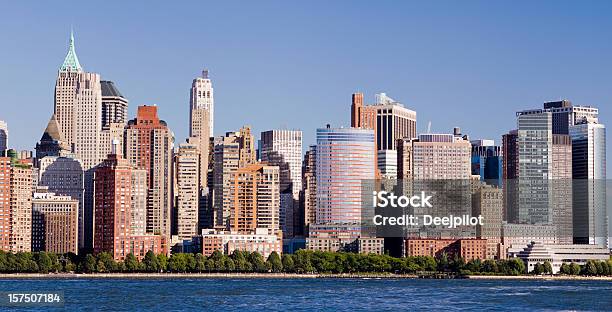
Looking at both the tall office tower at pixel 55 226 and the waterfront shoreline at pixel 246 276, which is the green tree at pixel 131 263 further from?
the tall office tower at pixel 55 226

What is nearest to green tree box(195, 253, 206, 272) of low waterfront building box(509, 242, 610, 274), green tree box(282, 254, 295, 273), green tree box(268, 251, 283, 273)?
green tree box(268, 251, 283, 273)

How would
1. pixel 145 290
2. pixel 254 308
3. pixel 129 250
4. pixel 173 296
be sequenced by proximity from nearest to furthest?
pixel 254 308 < pixel 173 296 < pixel 145 290 < pixel 129 250

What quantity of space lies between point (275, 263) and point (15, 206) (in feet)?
123

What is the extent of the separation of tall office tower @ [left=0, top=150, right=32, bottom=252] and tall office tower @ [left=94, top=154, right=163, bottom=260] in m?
12.6

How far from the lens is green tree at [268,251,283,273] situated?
175250 mm

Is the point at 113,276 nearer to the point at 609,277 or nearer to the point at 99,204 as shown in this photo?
the point at 99,204

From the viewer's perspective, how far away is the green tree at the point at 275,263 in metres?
175

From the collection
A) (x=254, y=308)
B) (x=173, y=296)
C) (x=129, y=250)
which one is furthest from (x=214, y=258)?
(x=254, y=308)

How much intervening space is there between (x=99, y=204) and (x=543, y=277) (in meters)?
58.1

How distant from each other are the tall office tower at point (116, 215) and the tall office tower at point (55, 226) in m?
9.96

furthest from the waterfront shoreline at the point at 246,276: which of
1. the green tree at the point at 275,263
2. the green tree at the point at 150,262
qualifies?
the green tree at the point at 275,263

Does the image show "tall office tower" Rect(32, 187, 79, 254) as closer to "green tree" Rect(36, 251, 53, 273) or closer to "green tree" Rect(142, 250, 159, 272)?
"green tree" Rect(36, 251, 53, 273)

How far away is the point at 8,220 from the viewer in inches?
7190

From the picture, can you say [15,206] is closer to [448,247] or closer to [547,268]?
[448,247]
